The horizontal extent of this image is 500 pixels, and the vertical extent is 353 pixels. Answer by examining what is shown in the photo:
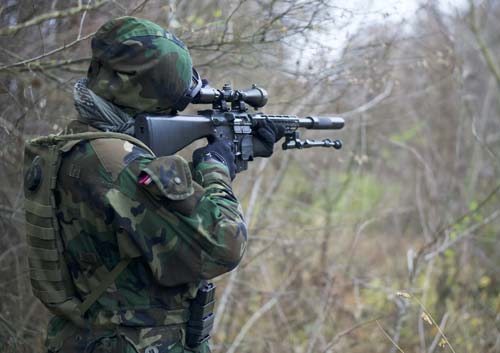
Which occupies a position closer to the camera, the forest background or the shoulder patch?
the shoulder patch

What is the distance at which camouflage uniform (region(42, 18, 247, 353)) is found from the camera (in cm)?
204

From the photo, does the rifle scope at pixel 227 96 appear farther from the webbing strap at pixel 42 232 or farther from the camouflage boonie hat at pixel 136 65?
the webbing strap at pixel 42 232

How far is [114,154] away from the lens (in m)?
2.05

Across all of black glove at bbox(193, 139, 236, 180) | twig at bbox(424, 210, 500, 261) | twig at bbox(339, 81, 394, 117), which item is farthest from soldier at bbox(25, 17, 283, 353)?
twig at bbox(339, 81, 394, 117)

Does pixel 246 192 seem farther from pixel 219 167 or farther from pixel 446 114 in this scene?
pixel 446 114

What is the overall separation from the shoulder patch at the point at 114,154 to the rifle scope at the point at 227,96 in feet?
1.59

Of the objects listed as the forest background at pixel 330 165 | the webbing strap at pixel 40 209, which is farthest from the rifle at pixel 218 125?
the forest background at pixel 330 165

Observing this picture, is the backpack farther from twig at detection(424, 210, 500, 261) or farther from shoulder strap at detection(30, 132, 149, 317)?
twig at detection(424, 210, 500, 261)

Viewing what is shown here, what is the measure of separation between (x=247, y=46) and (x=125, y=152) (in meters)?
1.98

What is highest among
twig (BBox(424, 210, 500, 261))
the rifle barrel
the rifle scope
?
the rifle scope

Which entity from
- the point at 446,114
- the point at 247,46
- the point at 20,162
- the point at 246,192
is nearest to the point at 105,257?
the point at 20,162

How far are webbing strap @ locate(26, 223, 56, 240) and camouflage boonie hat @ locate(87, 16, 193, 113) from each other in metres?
0.52

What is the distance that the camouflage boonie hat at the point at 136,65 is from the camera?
215cm

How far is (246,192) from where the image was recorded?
5.82 metres
